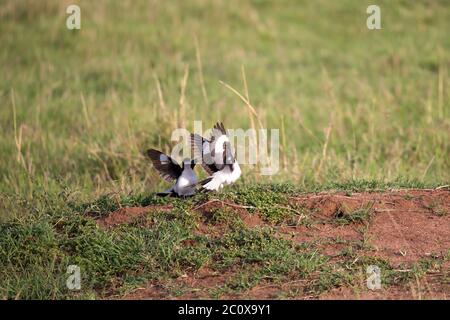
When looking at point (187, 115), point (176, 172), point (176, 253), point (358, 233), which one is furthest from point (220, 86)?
point (176, 253)

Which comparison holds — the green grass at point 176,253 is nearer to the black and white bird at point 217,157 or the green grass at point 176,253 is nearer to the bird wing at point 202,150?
the black and white bird at point 217,157

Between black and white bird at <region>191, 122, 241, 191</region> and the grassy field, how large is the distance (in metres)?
0.12

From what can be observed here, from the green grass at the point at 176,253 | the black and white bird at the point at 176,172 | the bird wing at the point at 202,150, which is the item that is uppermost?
the bird wing at the point at 202,150

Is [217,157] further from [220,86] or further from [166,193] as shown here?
[220,86]

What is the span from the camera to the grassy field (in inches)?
184

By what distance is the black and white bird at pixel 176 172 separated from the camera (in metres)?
5.08

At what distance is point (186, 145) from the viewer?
7023 mm

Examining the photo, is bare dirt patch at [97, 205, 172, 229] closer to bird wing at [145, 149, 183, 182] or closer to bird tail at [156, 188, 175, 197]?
bird tail at [156, 188, 175, 197]

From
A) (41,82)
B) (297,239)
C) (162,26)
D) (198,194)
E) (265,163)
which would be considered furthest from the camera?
(162,26)

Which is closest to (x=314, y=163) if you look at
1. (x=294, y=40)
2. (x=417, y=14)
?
(x=294, y=40)

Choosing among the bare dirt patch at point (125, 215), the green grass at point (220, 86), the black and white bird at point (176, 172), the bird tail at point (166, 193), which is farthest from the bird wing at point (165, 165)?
the green grass at point (220, 86)

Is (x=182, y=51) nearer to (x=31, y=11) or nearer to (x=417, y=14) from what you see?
(x=31, y=11)
